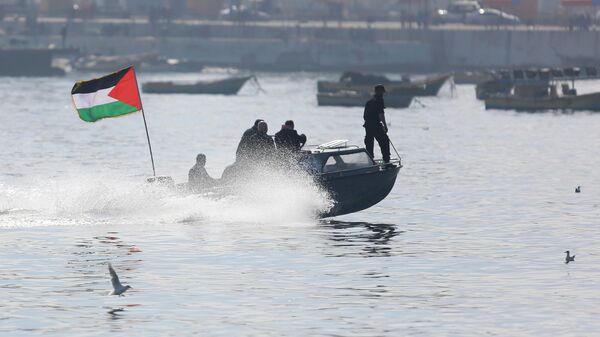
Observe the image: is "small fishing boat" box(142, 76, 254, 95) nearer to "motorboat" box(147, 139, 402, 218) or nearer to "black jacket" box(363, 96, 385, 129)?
"black jacket" box(363, 96, 385, 129)

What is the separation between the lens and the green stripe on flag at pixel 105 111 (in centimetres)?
3566

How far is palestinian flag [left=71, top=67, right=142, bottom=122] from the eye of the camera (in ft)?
117

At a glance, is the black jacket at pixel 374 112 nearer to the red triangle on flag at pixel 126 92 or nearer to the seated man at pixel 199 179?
the seated man at pixel 199 179

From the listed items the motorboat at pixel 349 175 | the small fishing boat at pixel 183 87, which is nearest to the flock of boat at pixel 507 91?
the small fishing boat at pixel 183 87

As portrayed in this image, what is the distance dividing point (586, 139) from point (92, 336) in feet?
191

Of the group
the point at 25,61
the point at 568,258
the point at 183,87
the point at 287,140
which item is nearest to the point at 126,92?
the point at 287,140

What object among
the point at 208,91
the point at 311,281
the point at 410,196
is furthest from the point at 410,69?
the point at 311,281

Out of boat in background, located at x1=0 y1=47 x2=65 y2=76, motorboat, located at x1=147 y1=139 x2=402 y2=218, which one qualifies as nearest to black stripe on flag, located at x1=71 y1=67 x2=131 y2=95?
motorboat, located at x1=147 y1=139 x2=402 y2=218

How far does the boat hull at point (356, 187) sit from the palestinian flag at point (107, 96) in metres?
4.91

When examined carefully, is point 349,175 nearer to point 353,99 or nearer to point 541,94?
point 541,94

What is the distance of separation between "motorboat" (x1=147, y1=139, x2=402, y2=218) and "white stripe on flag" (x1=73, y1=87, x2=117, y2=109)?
233 cm

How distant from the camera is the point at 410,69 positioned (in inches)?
7667

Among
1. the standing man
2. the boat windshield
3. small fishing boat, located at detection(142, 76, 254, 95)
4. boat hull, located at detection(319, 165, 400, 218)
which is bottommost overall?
small fishing boat, located at detection(142, 76, 254, 95)

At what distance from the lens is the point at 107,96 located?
118ft
